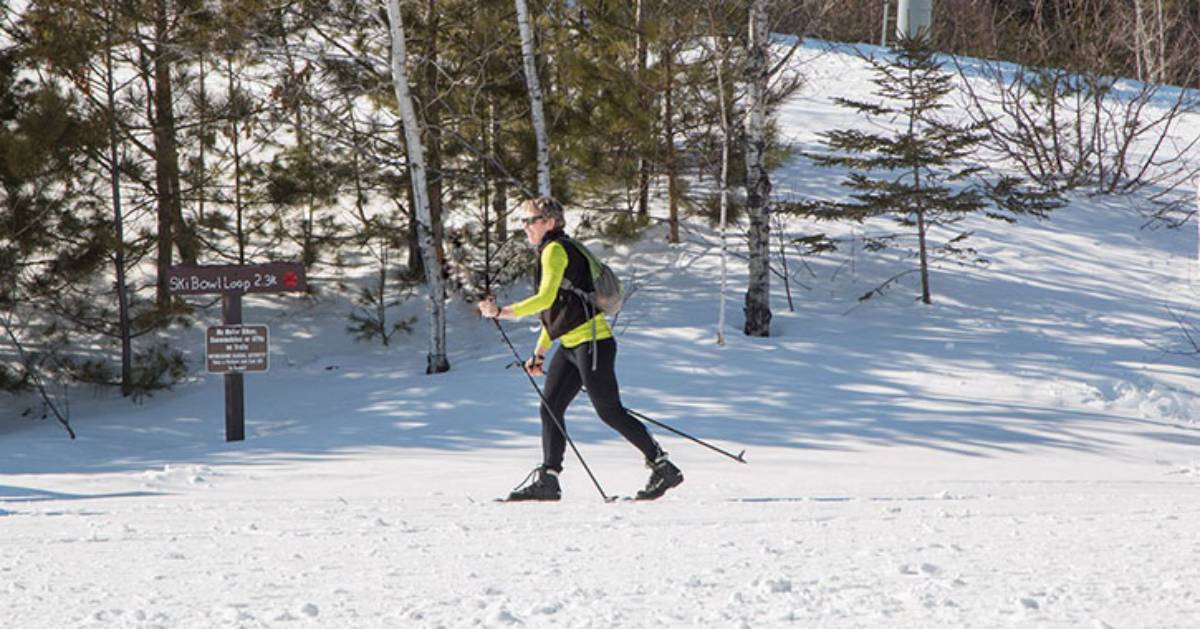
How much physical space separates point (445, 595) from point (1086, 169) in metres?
19.5

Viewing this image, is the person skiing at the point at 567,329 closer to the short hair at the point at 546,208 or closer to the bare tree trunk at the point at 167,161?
the short hair at the point at 546,208

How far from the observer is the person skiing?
5.69 metres

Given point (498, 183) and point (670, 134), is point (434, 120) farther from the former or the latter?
point (670, 134)

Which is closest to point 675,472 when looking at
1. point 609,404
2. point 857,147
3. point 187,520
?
point 609,404

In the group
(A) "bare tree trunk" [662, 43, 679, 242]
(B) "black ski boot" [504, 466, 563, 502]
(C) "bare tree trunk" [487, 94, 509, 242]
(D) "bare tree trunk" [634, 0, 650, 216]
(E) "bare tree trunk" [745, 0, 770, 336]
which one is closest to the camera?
(B) "black ski boot" [504, 466, 563, 502]

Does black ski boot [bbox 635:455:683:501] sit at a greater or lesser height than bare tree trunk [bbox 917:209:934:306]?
lesser

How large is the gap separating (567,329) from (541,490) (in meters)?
0.91

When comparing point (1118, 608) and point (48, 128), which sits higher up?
point (48, 128)

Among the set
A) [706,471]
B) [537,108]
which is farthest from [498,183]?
[706,471]

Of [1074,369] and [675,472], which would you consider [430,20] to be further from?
[675,472]

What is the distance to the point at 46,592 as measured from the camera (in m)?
3.57

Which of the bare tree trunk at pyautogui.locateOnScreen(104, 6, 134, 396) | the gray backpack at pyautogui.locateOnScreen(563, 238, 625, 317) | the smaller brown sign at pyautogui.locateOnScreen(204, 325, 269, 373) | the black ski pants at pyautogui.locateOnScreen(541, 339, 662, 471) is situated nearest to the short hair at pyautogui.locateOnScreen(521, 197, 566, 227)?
the gray backpack at pyautogui.locateOnScreen(563, 238, 625, 317)

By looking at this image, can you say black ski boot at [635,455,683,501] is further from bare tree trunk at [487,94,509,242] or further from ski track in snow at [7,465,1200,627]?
bare tree trunk at [487,94,509,242]

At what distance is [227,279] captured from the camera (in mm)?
10555
